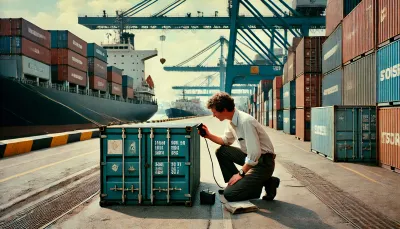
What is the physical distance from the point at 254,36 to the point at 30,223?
3832 cm

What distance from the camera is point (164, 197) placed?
5.13 metres

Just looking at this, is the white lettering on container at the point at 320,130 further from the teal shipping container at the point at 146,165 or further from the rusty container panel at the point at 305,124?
the teal shipping container at the point at 146,165

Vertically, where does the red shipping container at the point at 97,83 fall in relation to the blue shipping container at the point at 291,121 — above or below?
above

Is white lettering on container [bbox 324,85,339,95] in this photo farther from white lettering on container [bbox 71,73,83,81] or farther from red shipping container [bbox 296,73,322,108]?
white lettering on container [bbox 71,73,83,81]

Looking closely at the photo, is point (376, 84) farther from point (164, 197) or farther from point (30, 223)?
point (30, 223)

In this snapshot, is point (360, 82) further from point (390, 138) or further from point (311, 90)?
point (311, 90)

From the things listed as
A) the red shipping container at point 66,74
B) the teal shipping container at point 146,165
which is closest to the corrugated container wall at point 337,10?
the teal shipping container at point 146,165

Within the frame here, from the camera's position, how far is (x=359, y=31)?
11.4 m

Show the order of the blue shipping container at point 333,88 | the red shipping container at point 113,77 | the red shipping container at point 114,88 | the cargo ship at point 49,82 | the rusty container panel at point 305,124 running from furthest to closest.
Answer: the red shipping container at point 113,77
the red shipping container at point 114,88
the cargo ship at point 49,82
the rusty container panel at point 305,124
the blue shipping container at point 333,88

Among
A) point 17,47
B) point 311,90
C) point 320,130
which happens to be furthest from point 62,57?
point 320,130

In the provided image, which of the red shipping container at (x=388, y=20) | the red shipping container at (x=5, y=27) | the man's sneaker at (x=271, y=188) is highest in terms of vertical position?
the red shipping container at (x=5, y=27)

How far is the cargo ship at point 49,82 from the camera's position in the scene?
20891 millimetres

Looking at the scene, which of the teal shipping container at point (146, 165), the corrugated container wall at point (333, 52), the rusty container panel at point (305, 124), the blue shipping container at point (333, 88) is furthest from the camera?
the rusty container panel at point (305, 124)

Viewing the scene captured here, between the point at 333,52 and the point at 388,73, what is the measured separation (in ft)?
19.3
